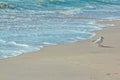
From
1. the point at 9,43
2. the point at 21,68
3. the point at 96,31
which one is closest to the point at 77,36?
the point at 96,31

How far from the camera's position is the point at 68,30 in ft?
45.5

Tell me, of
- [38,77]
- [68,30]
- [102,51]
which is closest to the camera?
[38,77]

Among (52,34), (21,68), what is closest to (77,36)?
(52,34)

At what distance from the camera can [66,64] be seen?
8.09m

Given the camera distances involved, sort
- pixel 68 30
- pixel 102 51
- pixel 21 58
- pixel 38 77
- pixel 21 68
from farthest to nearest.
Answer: pixel 68 30, pixel 102 51, pixel 21 58, pixel 21 68, pixel 38 77

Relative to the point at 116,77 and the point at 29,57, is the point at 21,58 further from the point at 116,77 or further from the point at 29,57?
the point at 116,77

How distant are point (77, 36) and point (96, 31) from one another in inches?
74.3

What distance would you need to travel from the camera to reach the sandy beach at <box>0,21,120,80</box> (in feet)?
23.0

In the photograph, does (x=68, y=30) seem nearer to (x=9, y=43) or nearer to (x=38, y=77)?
(x=9, y=43)

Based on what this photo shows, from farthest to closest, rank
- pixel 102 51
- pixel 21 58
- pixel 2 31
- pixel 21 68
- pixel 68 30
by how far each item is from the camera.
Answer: pixel 68 30
pixel 2 31
pixel 102 51
pixel 21 58
pixel 21 68

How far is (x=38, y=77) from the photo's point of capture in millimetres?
6875

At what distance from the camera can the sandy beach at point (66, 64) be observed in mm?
7016

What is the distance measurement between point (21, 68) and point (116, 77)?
166cm

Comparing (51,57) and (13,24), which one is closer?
(51,57)
